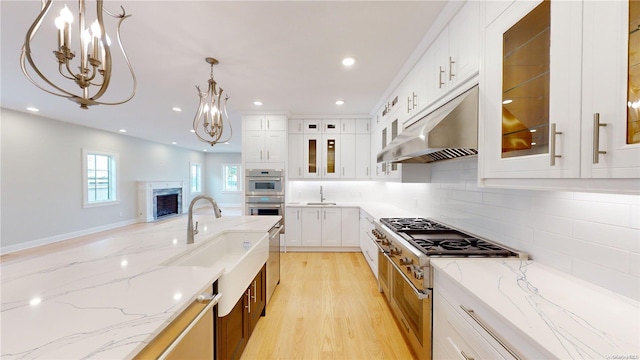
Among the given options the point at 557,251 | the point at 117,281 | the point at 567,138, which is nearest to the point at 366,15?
the point at 567,138

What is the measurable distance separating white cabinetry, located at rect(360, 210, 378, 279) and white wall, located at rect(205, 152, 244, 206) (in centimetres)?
834

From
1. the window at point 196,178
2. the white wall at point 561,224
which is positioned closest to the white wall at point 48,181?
the window at point 196,178

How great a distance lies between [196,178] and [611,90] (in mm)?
11800

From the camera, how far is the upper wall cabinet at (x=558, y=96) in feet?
2.47

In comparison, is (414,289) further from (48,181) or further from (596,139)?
(48,181)

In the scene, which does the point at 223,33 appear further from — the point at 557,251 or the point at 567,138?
the point at 557,251

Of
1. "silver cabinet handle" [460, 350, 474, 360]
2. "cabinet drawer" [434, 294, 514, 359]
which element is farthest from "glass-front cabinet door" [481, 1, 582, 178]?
"silver cabinet handle" [460, 350, 474, 360]

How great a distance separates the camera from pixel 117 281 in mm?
1089

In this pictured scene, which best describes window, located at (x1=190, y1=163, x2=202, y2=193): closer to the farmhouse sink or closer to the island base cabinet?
the farmhouse sink

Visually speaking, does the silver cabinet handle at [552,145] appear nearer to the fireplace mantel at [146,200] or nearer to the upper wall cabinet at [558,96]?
the upper wall cabinet at [558,96]

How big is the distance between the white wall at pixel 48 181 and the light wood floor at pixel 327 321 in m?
5.42

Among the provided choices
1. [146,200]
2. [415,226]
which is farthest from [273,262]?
[146,200]

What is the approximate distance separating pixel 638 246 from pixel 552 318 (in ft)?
1.69

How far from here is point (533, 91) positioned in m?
1.06
